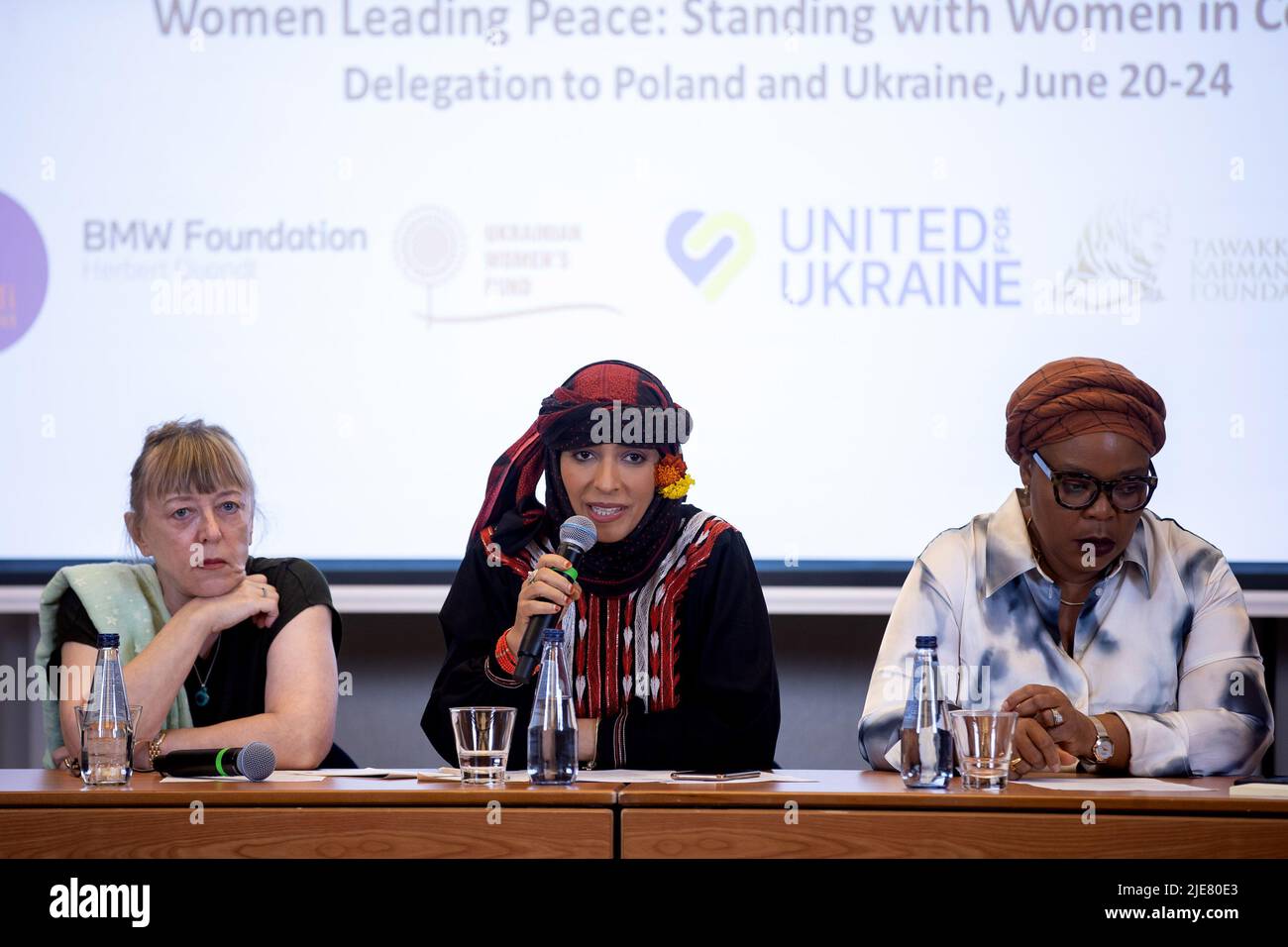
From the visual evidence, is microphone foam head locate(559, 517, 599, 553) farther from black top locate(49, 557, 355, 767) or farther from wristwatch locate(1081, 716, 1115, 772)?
wristwatch locate(1081, 716, 1115, 772)

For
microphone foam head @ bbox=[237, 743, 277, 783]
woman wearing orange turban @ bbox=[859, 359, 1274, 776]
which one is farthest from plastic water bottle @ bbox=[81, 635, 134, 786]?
woman wearing orange turban @ bbox=[859, 359, 1274, 776]

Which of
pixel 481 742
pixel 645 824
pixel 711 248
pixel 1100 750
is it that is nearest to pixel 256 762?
pixel 481 742

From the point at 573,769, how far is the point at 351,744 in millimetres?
2104

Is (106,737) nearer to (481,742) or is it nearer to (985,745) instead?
(481,742)

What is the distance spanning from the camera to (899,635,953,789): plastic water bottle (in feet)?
6.31

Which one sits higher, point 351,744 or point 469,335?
point 469,335

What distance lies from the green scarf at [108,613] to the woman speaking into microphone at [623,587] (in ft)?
1.74

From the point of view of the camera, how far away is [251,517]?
8.82ft

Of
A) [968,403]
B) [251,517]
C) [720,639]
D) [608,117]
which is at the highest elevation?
[608,117]

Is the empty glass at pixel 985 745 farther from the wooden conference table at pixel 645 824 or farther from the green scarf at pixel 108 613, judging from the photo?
the green scarf at pixel 108 613

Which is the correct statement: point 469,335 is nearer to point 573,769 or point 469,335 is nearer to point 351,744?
point 351,744

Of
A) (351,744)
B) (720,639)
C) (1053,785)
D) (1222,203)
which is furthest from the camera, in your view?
(351,744)
